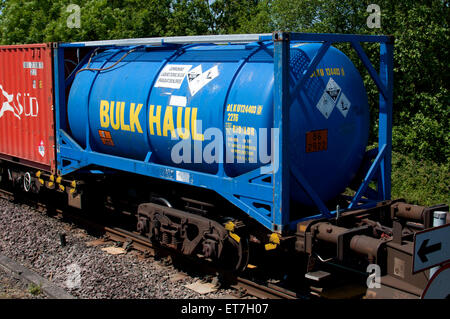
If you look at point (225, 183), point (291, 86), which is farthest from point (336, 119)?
point (225, 183)

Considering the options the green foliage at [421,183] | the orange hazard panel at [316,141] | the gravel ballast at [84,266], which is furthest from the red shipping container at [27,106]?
the green foliage at [421,183]

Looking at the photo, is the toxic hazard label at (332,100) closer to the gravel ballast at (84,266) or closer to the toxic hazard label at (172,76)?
the toxic hazard label at (172,76)

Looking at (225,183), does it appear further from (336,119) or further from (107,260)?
(107,260)

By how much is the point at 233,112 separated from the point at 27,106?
593 centimetres

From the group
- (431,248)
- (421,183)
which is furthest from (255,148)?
(421,183)

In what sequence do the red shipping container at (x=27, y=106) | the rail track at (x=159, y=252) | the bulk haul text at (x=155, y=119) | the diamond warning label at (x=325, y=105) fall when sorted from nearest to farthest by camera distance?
the diamond warning label at (x=325, y=105), the rail track at (x=159, y=252), the bulk haul text at (x=155, y=119), the red shipping container at (x=27, y=106)

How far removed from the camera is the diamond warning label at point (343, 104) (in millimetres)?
6828

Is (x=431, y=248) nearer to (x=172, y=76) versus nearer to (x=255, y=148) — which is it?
(x=255, y=148)

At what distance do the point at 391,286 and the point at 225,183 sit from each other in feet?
7.91

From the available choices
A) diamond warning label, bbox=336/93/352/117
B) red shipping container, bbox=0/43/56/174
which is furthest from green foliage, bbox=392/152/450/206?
red shipping container, bbox=0/43/56/174

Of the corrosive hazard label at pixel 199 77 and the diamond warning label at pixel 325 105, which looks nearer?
the diamond warning label at pixel 325 105

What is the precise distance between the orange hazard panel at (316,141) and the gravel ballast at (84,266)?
2.35m

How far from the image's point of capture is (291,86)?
6.32 m

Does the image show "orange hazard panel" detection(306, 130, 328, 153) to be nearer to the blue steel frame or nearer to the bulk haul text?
the blue steel frame
